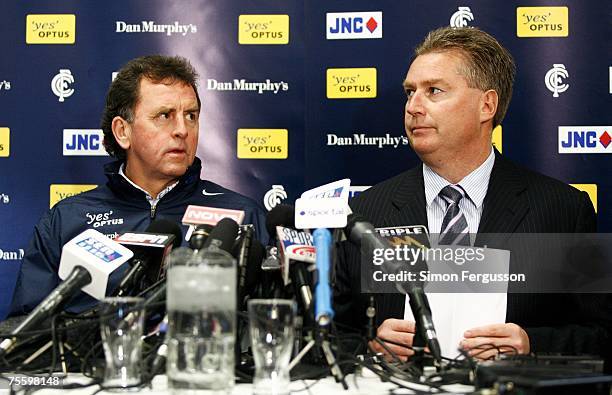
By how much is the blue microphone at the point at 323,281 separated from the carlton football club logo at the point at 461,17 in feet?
7.27

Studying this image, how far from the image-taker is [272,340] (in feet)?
5.61

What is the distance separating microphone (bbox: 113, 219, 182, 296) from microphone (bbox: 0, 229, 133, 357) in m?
0.04

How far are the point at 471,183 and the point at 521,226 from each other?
262 millimetres

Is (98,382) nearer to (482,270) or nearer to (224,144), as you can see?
(482,270)

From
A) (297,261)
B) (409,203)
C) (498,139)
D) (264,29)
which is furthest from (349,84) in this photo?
(297,261)

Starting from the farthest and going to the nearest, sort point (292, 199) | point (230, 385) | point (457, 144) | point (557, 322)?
point (292, 199), point (457, 144), point (557, 322), point (230, 385)

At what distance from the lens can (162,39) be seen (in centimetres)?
386

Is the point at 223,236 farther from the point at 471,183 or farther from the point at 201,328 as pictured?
the point at 471,183

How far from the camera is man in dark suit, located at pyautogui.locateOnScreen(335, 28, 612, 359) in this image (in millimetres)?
2848

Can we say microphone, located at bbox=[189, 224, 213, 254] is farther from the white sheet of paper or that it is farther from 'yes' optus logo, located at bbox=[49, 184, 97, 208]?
'yes' optus logo, located at bbox=[49, 184, 97, 208]

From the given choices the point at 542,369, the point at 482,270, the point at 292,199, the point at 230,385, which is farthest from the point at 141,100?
the point at 542,369

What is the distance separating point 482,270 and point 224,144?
1.71 m

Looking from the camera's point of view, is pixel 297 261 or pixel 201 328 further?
pixel 297 261

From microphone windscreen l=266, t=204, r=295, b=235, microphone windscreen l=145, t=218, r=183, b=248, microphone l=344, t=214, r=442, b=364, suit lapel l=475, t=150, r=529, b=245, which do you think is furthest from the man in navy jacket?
A: microphone l=344, t=214, r=442, b=364
